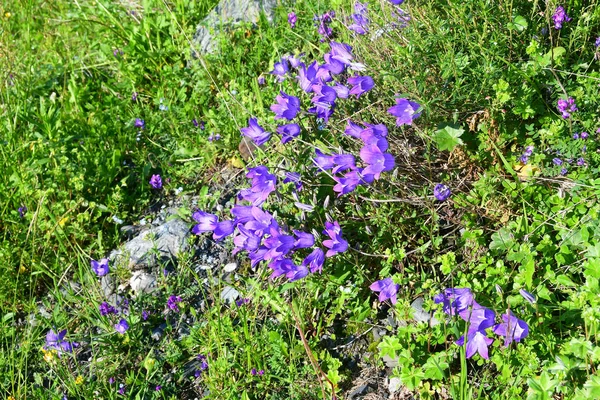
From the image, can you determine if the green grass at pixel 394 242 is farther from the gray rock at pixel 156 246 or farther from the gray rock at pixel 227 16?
the gray rock at pixel 227 16

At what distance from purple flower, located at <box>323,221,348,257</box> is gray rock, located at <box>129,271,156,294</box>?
1.14m

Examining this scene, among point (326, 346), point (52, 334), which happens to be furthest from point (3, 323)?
point (326, 346)

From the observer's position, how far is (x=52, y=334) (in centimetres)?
303

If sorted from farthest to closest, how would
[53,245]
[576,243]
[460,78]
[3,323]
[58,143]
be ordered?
[58,143], [53,245], [3,323], [460,78], [576,243]

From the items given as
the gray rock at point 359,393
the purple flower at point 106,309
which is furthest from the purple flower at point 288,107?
the purple flower at point 106,309

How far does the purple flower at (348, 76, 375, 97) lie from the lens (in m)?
2.71

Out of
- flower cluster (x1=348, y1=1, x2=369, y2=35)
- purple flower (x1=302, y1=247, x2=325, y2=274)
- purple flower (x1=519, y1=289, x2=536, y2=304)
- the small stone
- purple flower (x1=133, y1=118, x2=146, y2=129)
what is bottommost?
the small stone

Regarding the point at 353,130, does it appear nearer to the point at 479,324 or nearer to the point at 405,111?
the point at 405,111

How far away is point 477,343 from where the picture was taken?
2139 millimetres

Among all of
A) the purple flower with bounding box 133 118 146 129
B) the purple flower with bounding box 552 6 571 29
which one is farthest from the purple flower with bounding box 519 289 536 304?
the purple flower with bounding box 133 118 146 129

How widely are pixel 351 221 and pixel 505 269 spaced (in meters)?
0.70

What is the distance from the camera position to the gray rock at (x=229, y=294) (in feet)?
10.0

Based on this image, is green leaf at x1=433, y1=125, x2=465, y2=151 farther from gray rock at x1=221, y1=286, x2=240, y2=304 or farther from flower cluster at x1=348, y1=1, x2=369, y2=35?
gray rock at x1=221, y1=286, x2=240, y2=304

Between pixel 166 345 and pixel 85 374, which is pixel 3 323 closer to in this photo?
pixel 85 374
